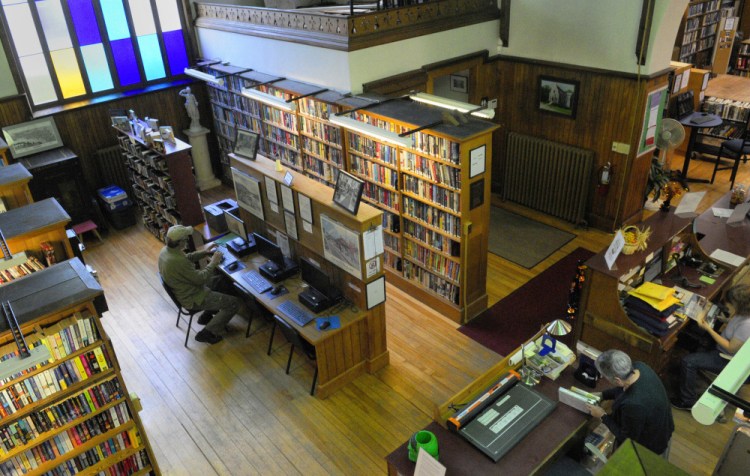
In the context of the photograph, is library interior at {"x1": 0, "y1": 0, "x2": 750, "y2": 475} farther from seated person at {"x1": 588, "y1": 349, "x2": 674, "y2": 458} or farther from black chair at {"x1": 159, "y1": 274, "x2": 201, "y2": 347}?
black chair at {"x1": 159, "y1": 274, "x2": 201, "y2": 347}

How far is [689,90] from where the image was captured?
10.2 meters

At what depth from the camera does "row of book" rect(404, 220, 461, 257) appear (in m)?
6.64

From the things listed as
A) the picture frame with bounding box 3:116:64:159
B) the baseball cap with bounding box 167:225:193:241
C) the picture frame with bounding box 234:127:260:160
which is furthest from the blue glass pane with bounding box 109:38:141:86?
the baseball cap with bounding box 167:225:193:241

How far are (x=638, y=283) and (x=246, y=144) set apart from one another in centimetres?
485

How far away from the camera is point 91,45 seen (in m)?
9.34

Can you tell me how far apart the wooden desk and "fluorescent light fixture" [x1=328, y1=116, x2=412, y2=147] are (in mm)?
3446

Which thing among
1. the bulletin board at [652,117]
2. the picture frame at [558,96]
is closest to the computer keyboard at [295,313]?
the picture frame at [558,96]

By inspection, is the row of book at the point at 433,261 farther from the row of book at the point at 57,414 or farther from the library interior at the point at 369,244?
the row of book at the point at 57,414

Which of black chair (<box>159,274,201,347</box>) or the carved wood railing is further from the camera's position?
the carved wood railing

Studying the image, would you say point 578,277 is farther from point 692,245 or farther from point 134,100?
point 134,100

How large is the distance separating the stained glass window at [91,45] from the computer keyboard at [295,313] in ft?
20.3

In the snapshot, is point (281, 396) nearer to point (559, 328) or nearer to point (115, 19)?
point (559, 328)

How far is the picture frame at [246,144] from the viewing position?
691cm

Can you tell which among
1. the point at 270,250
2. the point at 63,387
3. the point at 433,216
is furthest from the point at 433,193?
the point at 63,387
